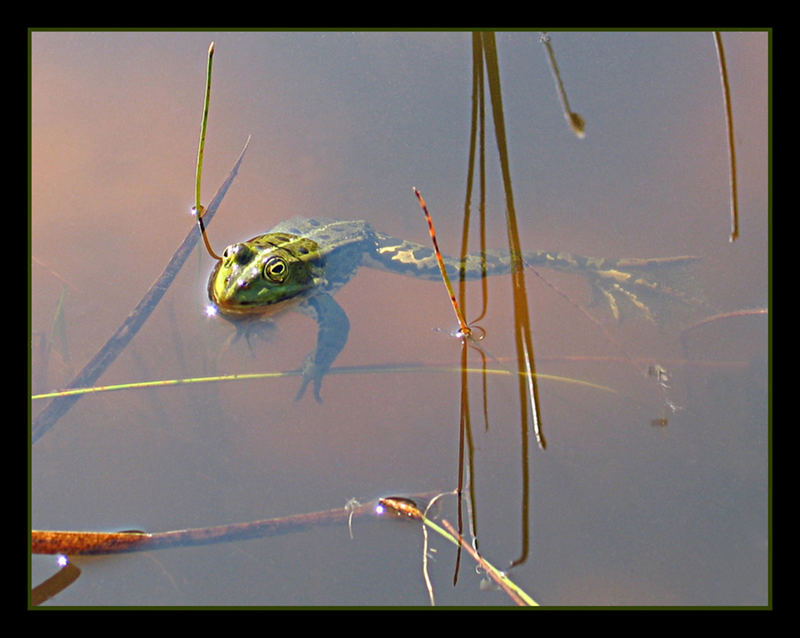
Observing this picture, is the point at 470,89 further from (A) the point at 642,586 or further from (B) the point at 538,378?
(A) the point at 642,586

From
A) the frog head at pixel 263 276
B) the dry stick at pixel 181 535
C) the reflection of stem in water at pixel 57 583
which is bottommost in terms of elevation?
the reflection of stem in water at pixel 57 583

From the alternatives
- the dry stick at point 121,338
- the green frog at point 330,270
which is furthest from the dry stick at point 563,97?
the dry stick at point 121,338

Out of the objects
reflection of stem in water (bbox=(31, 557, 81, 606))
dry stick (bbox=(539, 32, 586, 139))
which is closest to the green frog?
dry stick (bbox=(539, 32, 586, 139))

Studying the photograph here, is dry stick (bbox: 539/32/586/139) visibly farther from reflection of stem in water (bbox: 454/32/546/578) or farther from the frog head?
the frog head

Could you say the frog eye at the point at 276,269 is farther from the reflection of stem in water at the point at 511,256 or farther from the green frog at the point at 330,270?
the reflection of stem in water at the point at 511,256

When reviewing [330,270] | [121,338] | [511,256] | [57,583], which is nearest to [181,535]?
[57,583]

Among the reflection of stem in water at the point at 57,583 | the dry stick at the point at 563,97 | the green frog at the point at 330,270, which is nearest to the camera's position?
the reflection of stem in water at the point at 57,583
